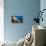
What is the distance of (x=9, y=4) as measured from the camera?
516 centimetres

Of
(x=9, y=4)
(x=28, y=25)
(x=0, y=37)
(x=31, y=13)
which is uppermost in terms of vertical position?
(x=9, y=4)

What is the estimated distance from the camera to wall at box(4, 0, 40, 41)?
516 cm

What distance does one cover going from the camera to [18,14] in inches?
205

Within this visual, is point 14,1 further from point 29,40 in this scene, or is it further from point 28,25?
point 29,40

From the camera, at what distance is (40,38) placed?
2479 mm

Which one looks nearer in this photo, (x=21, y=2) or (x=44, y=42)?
(x=44, y=42)

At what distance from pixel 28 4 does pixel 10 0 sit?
0.74 m

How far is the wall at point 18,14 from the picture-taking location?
5164 millimetres

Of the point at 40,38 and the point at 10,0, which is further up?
the point at 10,0

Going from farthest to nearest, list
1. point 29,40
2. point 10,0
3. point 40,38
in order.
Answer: point 10,0
point 29,40
point 40,38

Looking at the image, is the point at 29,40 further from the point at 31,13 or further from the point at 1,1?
the point at 1,1

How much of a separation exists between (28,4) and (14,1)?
58 centimetres

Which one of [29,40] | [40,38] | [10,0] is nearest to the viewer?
[40,38]

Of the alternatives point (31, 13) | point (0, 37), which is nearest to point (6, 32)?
point (0, 37)
